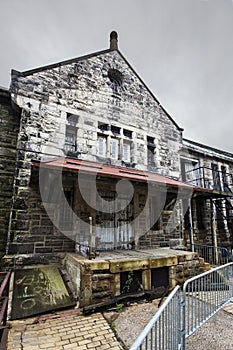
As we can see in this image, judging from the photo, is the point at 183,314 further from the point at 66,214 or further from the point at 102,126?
the point at 102,126

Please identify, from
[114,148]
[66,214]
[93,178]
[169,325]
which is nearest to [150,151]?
[114,148]

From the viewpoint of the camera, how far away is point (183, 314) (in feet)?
9.38

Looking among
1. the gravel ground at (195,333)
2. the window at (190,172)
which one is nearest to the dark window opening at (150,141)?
the window at (190,172)

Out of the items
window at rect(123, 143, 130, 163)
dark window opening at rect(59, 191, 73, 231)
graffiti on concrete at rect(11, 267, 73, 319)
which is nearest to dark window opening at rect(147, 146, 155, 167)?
window at rect(123, 143, 130, 163)

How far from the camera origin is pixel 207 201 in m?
11.7

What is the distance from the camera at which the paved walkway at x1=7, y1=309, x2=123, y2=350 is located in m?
3.02

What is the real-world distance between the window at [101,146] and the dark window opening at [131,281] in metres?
4.59

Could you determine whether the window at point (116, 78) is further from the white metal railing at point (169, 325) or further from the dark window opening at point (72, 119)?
the white metal railing at point (169, 325)

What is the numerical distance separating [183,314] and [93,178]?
12.2 feet

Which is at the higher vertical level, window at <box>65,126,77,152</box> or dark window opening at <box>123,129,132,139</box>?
dark window opening at <box>123,129,132,139</box>

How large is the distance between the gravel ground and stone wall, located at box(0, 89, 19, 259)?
4.04 m

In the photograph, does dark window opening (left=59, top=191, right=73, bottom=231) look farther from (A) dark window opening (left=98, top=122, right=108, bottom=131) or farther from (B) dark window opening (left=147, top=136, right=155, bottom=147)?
(B) dark window opening (left=147, top=136, right=155, bottom=147)

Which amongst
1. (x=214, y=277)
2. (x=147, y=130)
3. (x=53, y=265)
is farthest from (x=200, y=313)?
(x=147, y=130)

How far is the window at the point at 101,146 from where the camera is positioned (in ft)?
26.1
